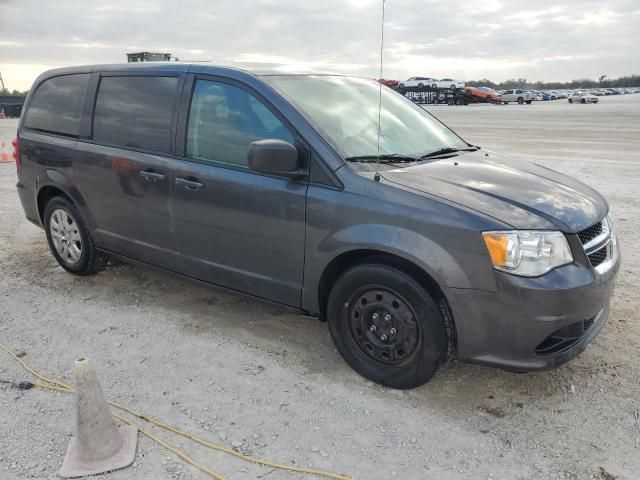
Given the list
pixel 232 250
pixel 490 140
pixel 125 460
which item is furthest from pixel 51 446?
pixel 490 140

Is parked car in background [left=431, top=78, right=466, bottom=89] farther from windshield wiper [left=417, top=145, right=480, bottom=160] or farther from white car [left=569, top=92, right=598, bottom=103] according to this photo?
windshield wiper [left=417, top=145, right=480, bottom=160]

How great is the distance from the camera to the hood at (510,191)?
286cm

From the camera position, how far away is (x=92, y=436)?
2.60 meters

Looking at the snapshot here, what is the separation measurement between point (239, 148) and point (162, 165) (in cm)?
70

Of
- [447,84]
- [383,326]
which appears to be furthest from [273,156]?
[447,84]

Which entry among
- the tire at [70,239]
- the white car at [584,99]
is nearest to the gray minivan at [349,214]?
the tire at [70,239]

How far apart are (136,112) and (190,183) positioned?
0.88 metres

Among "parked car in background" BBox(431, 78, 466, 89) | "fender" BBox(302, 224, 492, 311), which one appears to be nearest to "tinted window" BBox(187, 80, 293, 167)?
"fender" BBox(302, 224, 492, 311)

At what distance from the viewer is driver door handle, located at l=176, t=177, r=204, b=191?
3.73 metres

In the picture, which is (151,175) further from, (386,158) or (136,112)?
(386,158)

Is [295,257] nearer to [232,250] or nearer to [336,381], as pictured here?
[232,250]

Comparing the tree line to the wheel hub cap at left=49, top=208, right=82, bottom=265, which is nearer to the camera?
the wheel hub cap at left=49, top=208, right=82, bottom=265

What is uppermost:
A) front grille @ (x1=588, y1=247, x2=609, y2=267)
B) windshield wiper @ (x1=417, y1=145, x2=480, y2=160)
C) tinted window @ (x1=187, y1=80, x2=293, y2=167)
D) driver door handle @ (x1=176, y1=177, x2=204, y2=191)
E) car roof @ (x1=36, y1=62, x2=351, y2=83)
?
car roof @ (x1=36, y1=62, x2=351, y2=83)

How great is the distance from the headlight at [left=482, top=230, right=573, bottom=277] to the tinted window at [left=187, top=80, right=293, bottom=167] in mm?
1383
